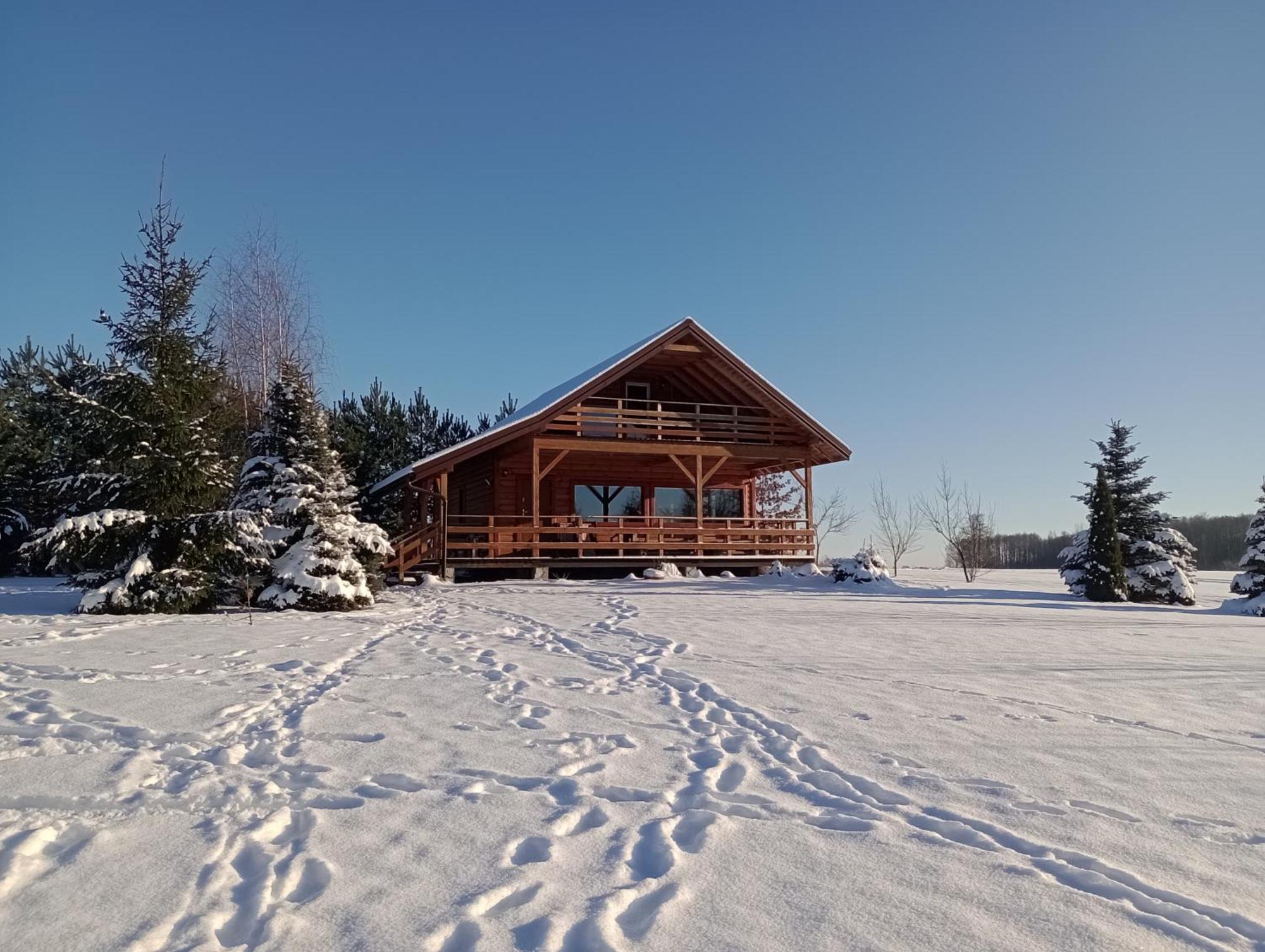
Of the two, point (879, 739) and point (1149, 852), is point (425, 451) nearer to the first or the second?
point (879, 739)

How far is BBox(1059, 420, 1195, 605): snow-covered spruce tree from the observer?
17.4 m

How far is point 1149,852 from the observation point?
10.6ft

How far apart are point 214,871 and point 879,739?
3.48 metres

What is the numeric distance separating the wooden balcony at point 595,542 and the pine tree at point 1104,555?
6.72m

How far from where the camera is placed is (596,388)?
766 inches

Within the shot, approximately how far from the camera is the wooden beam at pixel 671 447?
1956 cm

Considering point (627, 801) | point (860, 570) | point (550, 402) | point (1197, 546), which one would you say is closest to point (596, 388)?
point (550, 402)

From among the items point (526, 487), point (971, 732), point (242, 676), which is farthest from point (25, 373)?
point (971, 732)

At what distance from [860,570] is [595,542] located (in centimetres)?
635

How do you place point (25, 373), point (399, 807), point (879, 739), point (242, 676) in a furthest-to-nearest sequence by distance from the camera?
point (25, 373)
point (242, 676)
point (879, 739)
point (399, 807)

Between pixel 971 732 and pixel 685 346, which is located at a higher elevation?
pixel 685 346

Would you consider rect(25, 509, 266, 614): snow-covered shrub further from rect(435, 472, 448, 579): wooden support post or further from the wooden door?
the wooden door

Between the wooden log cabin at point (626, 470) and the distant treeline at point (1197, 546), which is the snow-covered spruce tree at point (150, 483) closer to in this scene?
the wooden log cabin at point (626, 470)

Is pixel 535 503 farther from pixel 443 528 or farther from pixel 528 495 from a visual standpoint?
pixel 528 495
